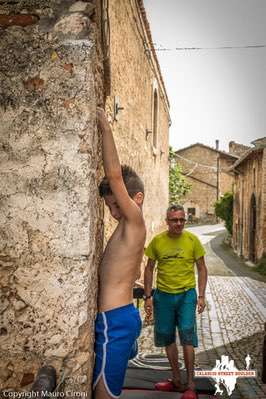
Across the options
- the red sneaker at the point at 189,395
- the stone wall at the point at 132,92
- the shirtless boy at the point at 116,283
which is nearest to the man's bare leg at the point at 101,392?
the shirtless boy at the point at 116,283

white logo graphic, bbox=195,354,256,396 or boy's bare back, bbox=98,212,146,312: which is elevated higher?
boy's bare back, bbox=98,212,146,312

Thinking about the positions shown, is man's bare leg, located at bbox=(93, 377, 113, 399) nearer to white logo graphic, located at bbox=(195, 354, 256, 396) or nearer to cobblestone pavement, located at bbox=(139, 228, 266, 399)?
white logo graphic, located at bbox=(195, 354, 256, 396)

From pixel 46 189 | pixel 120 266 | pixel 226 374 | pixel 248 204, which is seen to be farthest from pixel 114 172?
pixel 248 204

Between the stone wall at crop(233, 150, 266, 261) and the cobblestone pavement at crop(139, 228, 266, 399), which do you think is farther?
the stone wall at crop(233, 150, 266, 261)

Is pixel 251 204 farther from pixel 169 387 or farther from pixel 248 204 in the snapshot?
pixel 169 387

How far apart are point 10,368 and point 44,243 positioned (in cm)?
61

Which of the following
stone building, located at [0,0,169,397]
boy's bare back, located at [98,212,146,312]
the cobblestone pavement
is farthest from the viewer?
the cobblestone pavement

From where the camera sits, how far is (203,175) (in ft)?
155

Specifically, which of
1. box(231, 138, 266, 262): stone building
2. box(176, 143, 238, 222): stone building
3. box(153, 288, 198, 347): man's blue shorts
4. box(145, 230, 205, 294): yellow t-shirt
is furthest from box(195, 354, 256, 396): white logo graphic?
box(176, 143, 238, 222): stone building

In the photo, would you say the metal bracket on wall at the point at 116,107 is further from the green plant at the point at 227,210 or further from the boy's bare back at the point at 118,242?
the green plant at the point at 227,210

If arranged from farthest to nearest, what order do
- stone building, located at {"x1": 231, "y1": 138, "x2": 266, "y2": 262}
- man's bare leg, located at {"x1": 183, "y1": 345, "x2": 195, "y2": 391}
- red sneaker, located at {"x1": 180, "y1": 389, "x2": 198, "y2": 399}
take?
stone building, located at {"x1": 231, "y1": 138, "x2": 266, "y2": 262} < man's bare leg, located at {"x1": 183, "y1": 345, "x2": 195, "y2": 391} < red sneaker, located at {"x1": 180, "y1": 389, "x2": 198, "y2": 399}

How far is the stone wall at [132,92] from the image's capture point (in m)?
7.08

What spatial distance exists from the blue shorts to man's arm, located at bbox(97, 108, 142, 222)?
0.55 meters

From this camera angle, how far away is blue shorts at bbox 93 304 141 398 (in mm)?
2209
